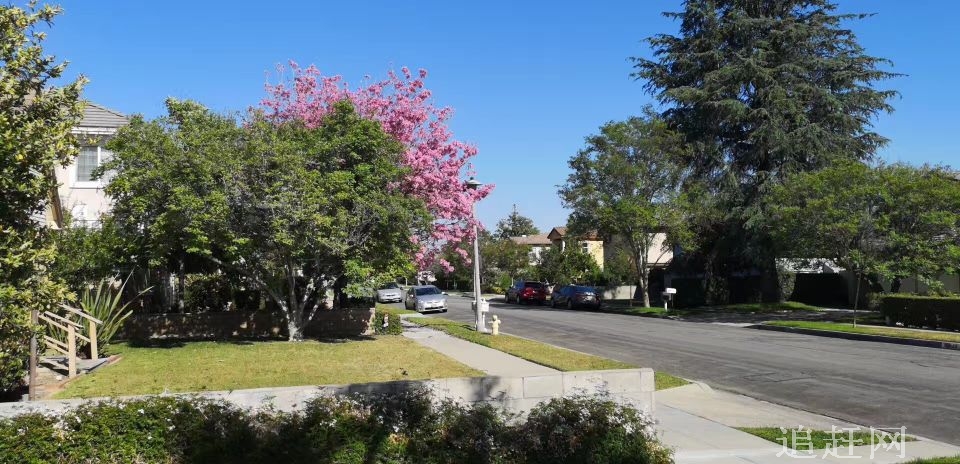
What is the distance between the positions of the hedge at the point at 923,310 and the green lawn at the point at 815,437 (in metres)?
16.5

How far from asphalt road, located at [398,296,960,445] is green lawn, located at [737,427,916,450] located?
0.84 m

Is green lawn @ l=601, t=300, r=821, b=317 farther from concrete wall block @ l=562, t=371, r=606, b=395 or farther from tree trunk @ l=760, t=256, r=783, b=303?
concrete wall block @ l=562, t=371, r=606, b=395

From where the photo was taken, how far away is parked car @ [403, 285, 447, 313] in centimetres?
3475

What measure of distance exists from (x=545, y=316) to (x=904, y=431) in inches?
943

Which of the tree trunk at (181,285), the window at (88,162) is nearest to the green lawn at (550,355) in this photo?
the tree trunk at (181,285)

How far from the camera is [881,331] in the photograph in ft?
70.7

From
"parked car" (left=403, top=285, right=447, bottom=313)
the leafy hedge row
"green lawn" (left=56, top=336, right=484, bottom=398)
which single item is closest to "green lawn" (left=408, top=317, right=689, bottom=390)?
"green lawn" (left=56, top=336, right=484, bottom=398)

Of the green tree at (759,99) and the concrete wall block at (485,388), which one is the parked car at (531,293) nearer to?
the green tree at (759,99)

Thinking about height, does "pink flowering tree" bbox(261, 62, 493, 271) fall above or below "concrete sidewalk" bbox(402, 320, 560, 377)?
above

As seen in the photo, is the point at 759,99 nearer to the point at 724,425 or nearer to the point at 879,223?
the point at 879,223

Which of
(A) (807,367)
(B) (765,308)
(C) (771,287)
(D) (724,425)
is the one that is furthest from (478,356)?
(C) (771,287)

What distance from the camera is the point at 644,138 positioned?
115ft

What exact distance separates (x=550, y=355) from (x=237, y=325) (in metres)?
9.38

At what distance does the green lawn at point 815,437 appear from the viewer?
7961 millimetres
